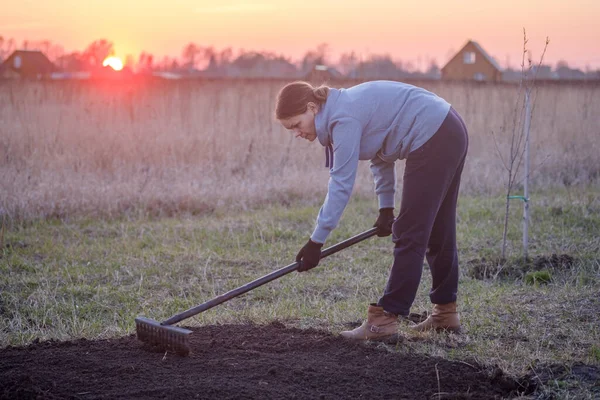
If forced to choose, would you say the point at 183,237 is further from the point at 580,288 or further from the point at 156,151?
the point at 580,288

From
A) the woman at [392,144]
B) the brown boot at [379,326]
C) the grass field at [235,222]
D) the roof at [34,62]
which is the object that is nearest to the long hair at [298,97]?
the woman at [392,144]

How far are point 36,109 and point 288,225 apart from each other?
4.74 metres

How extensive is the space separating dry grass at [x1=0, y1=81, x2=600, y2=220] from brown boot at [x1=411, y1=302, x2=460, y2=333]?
4130 mm

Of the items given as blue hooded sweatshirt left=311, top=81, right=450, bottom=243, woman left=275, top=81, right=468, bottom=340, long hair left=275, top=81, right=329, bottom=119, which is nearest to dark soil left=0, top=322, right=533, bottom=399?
woman left=275, top=81, right=468, bottom=340

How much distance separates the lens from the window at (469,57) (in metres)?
34.3

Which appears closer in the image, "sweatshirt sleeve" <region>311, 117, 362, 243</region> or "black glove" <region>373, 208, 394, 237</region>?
"sweatshirt sleeve" <region>311, 117, 362, 243</region>

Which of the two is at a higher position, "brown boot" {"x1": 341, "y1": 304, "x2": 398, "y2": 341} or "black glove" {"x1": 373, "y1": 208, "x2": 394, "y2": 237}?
"black glove" {"x1": 373, "y1": 208, "x2": 394, "y2": 237}

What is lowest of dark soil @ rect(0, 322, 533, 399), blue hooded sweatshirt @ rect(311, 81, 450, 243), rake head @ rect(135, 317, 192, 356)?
dark soil @ rect(0, 322, 533, 399)

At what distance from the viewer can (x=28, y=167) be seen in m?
8.22

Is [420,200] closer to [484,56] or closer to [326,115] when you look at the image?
[326,115]

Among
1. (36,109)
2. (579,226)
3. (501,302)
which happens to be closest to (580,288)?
(501,302)

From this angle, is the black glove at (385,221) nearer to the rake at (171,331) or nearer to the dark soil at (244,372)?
the rake at (171,331)

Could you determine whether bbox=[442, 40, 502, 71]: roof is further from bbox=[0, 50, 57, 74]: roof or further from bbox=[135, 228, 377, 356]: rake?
bbox=[135, 228, 377, 356]: rake

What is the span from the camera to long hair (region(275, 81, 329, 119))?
345 cm
